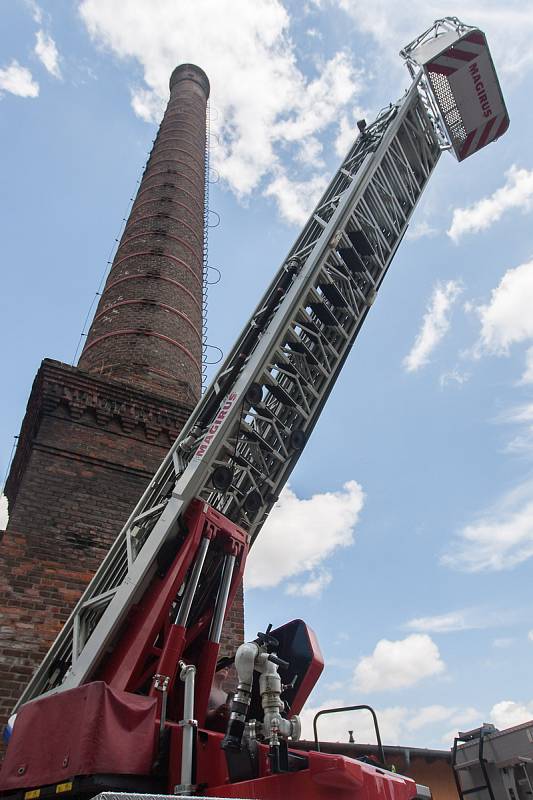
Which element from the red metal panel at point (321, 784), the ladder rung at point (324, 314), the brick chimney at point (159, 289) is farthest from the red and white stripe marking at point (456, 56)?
the red metal panel at point (321, 784)

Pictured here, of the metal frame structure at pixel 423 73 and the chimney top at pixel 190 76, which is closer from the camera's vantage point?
the metal frame structure at pixel 423 73

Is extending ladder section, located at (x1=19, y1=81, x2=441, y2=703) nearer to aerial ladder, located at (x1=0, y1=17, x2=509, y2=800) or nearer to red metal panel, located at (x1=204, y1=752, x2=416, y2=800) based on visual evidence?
aerial ladder, located at (x1=0, y1=17, x2=509, y2=800)

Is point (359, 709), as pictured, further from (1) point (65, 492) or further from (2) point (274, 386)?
(1) point (65, 492)

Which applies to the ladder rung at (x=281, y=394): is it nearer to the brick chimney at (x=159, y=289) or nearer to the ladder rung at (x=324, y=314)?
the ladder rung at (x=324, y=314)

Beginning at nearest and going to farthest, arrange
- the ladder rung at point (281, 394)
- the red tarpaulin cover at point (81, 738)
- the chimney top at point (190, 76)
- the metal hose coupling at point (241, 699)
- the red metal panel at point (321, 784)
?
1. the red metal panel at point (321, 784)
2. the red tarpaulin cover at point (81, 738)
3. the metal hose coupling at point (241, 699)
4. the ladder rung at point (281, 394)
5. the chimney top at point (190, 76)

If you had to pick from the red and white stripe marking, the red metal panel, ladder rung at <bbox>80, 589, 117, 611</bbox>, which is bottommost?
the red metal panel

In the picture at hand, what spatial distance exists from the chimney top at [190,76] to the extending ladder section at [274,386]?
14.3 metres

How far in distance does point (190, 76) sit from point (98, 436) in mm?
16869

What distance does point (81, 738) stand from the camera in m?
3.21

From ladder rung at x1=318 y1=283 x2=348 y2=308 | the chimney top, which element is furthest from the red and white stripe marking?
the chimney top

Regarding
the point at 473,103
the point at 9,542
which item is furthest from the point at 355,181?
the point at 9,542

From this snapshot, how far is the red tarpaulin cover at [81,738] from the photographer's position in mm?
3203

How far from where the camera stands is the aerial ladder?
3299 mm

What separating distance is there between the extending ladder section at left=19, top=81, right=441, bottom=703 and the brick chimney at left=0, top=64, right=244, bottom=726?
1.50 metres
